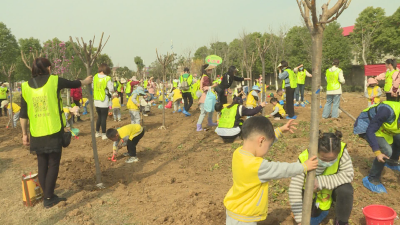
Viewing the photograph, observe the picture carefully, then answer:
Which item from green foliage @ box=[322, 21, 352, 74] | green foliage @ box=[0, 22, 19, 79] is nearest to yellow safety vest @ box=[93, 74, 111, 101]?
green foliage @ box=[322, 21, 352, 74]

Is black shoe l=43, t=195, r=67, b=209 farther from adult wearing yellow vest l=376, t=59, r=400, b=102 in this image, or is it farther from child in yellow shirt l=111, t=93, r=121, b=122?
child in yellow shirt l=111, t=93, r=121, b=122

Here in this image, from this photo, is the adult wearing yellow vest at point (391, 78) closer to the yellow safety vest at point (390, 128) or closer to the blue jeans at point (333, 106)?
the blue jeans at point (333, 106)

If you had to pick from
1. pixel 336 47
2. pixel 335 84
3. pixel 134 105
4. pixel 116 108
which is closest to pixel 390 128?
pixel 335 84

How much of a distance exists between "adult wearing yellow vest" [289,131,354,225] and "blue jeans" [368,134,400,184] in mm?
1327

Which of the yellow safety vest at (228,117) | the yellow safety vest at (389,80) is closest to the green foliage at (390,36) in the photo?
the yellow safety vest at (389,80)

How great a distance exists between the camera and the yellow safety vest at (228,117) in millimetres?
6450

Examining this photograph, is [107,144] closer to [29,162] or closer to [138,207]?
[29,162]

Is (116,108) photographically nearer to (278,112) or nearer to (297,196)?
(278,112)

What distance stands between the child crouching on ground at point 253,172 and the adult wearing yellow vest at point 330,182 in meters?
Answer: 0.58

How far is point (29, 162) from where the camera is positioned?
5.88m

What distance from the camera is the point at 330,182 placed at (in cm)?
286

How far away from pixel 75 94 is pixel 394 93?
11.2 m

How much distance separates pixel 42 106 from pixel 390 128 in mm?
4556

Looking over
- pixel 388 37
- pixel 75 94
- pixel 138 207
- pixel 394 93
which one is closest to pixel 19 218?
pixel 138 207
